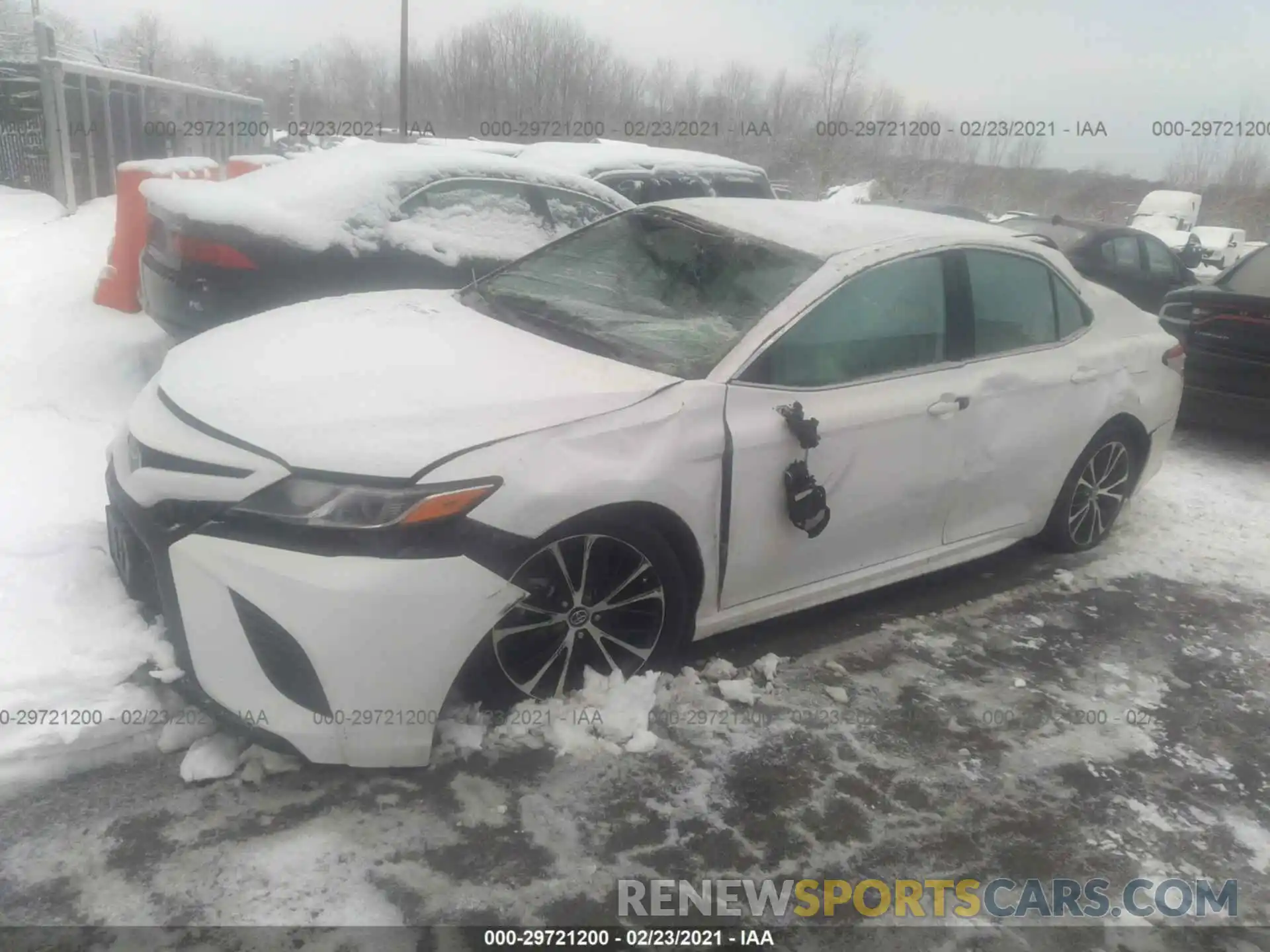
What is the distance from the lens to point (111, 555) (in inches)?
123

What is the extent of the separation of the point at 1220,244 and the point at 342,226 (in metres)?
29.7

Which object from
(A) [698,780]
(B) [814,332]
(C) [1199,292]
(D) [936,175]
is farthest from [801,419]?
(D) [936,175]

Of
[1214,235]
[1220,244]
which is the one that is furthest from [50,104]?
[1214,235]

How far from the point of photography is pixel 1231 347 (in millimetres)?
6477

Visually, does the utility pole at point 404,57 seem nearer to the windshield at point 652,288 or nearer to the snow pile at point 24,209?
the snow pile at point 24,209

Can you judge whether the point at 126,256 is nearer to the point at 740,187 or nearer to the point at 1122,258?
the point at 740,187

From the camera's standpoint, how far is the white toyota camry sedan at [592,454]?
250cm

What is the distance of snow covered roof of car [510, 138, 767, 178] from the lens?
8.45m

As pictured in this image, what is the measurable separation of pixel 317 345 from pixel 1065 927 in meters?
2.66

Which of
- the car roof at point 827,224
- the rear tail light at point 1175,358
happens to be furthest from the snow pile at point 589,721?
the rear tail light at point 1175,358

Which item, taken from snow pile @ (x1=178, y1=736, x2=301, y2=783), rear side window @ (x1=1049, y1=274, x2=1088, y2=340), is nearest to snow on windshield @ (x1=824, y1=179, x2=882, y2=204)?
rear side window @ (x1=1049, y1=274, x2=1088, y2=340)

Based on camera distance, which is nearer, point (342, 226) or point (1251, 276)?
point (342, 226)

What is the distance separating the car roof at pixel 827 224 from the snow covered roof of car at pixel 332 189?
1974 millimetres

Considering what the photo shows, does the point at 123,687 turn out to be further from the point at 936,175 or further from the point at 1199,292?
the point at 936,175
